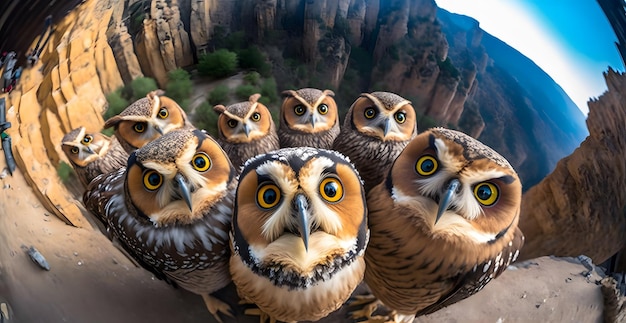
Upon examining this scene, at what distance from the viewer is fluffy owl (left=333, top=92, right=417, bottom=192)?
23.3 inches

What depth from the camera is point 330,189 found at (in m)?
0.38

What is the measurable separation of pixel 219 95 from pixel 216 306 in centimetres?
31

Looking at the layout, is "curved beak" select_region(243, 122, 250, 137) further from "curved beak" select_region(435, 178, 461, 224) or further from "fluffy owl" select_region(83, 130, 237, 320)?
"curved beak" select_region(435, 178, 461, 224)

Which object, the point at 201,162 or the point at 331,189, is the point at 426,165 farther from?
the point at 201,162

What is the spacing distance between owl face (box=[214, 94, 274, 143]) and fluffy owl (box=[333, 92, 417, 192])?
142 mm

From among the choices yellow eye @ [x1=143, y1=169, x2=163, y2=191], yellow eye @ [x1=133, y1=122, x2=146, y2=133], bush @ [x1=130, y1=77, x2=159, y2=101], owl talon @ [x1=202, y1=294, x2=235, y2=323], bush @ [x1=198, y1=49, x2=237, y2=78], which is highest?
bush @ [x1=198, y1=49, x2=237, y2=78]

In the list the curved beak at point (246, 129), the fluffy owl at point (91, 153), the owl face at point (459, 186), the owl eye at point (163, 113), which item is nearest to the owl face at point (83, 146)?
the fluffy owl at point (91, 153)

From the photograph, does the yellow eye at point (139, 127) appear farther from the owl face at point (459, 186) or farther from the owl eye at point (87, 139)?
the owl face at point (459, 186)

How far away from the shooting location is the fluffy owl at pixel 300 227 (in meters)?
0.37

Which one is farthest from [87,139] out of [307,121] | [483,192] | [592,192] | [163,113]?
[592,192]

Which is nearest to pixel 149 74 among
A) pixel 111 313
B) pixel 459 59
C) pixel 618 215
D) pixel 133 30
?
pixel 133 30

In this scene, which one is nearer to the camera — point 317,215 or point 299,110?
point 317,215

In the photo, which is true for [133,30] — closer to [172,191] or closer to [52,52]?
[52,52]

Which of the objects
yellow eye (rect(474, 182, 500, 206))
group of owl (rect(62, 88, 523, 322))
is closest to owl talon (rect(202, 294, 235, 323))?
group of owl (rect(62, 88, 523, 322))
